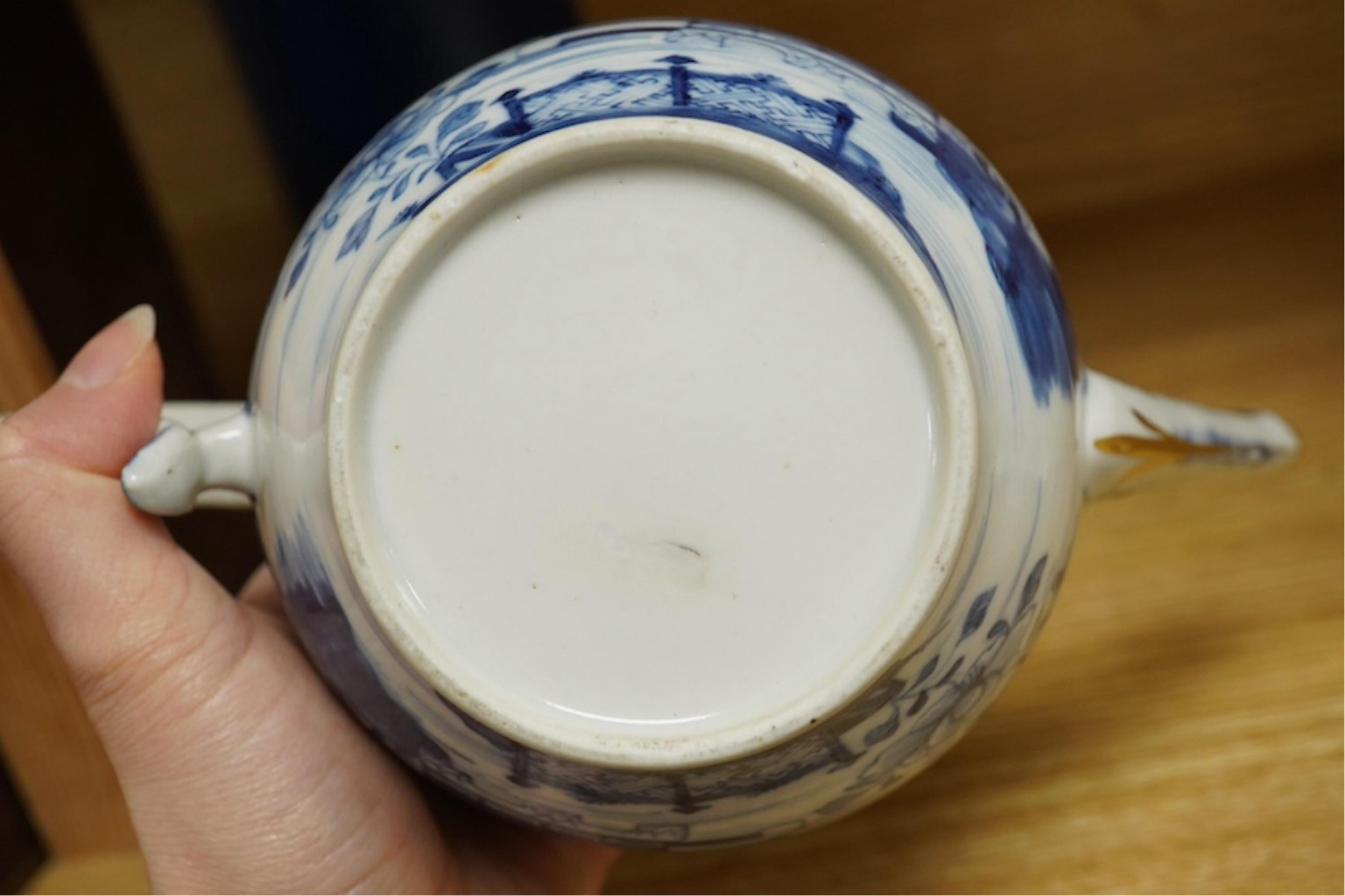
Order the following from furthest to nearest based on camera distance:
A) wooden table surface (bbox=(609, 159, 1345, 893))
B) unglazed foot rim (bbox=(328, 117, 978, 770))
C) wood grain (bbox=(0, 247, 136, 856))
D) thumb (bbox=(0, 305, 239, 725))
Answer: wood grain (bbox=(0, 247, 136, 856)), wooden table surface (bbox=(609, 159, 1345, 893)), thumb (bbox=(0, 305, 239, 725)), unglazed foot rim (bbox=(328, 117, 978, 770))

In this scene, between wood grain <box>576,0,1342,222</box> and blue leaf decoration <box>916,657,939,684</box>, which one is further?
wood grain <box>576,0,1342,222</box>

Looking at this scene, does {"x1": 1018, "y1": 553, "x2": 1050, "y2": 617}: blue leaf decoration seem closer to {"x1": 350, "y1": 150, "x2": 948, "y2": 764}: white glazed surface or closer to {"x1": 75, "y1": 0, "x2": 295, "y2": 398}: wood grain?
{"x1": 350, "y1": 150, "x2": 948, "y2": 764}: white glazed surface

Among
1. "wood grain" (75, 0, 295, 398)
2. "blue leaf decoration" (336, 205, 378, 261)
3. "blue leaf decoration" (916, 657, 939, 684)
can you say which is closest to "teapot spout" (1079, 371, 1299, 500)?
"blue leaf decoration" (916, 657, 939, 684)

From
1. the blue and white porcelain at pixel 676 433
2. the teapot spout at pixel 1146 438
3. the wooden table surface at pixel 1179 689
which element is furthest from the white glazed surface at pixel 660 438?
the wooden table surface at pixel 1179 689

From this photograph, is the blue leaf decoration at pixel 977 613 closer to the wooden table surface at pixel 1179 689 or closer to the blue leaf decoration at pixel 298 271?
the wooden table surface at pixel 1179 689

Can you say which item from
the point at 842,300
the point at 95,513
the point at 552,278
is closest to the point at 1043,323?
the point at 842,300

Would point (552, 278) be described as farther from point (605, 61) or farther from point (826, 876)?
point (826, 876)

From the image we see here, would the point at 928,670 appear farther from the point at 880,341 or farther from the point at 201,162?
the point at 201,162
